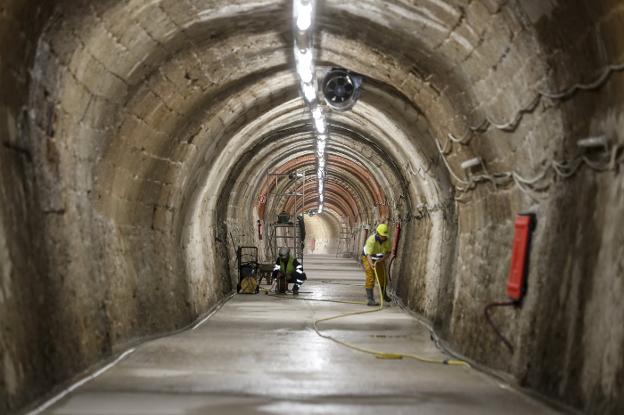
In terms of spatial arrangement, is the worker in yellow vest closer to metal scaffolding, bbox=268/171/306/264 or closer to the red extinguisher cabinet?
metal scaffolding, bbox=268/171/306/264

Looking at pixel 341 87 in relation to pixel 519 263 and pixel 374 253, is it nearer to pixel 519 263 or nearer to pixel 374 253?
pixel 374 253

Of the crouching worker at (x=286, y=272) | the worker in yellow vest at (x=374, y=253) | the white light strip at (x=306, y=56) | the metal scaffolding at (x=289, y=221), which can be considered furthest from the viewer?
the metal scaffolding at (x=289, y=221)

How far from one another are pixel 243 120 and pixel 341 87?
8.46 feet

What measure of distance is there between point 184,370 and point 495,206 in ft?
12.7

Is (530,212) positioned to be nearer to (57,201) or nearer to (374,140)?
(57,201)

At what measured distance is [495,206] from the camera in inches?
394

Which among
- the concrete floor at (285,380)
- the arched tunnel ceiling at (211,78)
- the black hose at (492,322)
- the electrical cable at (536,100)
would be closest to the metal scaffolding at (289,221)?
the arched tunnel ceiling at (211,78)

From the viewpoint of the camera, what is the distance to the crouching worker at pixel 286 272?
20.1 m

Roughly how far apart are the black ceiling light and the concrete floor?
3.48 meters

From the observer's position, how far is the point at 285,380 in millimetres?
8422

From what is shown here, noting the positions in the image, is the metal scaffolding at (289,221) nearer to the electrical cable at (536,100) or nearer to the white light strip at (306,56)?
the white light strip at (306,56)

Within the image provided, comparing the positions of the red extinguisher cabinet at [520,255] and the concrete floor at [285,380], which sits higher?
the red extinguisher cabinet at [520,255]

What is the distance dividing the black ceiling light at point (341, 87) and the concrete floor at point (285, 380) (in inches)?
137

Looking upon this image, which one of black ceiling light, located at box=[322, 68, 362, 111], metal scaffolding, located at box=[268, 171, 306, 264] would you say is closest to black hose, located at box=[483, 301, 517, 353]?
black ceiling light, located at box=[322, 68, 362, 111]
